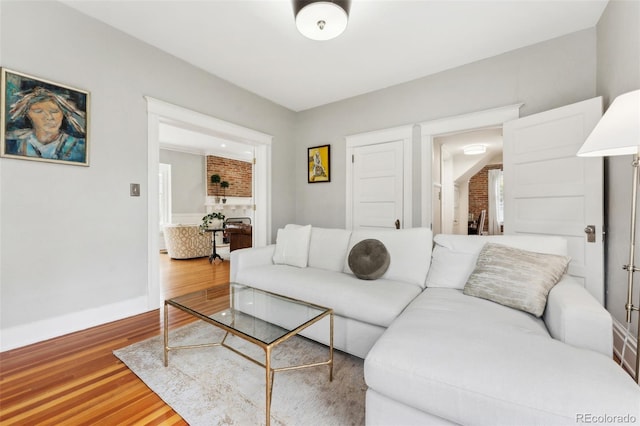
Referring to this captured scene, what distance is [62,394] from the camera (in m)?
1.47

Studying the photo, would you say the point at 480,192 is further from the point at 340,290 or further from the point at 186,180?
the point at 186,180

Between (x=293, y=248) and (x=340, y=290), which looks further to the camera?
(x=293, y=248)

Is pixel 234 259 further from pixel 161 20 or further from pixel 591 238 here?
pixel 591 238

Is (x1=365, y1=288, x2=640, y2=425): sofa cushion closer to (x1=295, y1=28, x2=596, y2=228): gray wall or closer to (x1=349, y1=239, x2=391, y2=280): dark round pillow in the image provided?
(x1=349, y1=239, x2=391, y2=280): dark round pillow

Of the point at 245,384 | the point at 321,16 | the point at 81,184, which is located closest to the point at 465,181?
the point at 321,16

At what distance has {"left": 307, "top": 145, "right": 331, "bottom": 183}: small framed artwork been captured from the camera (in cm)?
404

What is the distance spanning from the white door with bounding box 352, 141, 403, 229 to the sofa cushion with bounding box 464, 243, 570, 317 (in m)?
1.71

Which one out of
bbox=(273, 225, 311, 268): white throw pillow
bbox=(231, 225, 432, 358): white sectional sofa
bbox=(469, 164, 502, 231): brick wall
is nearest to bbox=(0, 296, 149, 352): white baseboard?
bbox=(231, 225, 432, 358): white sectional sofa

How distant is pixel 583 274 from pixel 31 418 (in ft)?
12.0

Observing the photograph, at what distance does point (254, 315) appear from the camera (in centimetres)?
171

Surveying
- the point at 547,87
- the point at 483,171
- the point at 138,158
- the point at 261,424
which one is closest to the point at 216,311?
the point at 261,424

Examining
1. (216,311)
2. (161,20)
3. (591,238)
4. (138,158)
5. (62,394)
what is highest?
(161,20)

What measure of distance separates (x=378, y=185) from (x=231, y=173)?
516 centimetres

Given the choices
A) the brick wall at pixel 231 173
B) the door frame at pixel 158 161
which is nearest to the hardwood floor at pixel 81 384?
the door frame at pixel 158 161
